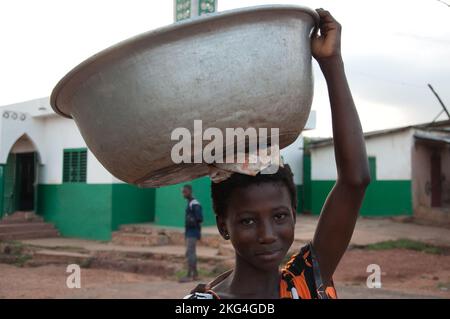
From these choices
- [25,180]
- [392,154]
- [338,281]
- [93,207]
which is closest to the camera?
[338,281]

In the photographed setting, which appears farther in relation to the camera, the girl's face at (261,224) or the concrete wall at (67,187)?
the concrete wall at (67,187)

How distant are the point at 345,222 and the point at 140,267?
802 centimetres

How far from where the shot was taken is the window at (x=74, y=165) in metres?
12.5

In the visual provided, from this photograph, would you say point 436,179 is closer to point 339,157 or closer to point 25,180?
point 25,180

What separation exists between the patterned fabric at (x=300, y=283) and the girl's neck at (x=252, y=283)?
→ 42 millimetres

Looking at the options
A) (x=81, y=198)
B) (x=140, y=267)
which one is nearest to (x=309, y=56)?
(x=140, y=267)

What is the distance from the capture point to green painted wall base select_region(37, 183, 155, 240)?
477 inches

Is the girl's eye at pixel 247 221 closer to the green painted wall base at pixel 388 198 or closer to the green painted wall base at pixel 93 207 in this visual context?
the green painted wall base at pixel 93 207

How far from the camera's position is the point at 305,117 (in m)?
1.23

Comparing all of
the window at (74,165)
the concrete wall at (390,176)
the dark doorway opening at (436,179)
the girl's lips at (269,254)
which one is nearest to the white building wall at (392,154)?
the concrete wall at (390,176)

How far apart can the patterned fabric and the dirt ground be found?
5.13 metres

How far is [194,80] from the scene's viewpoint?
3.47 ft

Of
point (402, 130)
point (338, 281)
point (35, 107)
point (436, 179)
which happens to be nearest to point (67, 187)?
point (35, 107)

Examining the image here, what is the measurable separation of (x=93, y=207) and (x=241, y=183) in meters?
11.6
